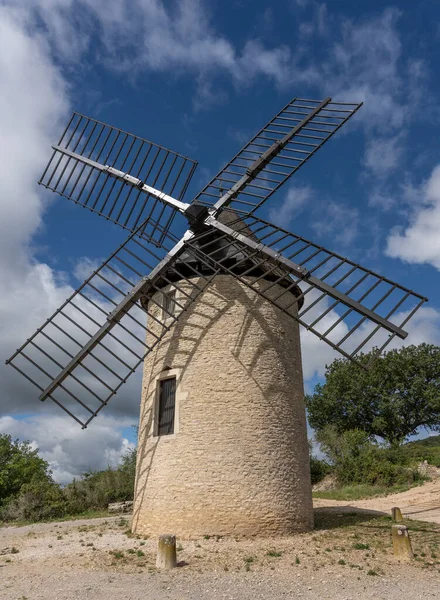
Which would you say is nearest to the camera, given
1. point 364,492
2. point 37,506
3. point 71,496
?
point 37,506

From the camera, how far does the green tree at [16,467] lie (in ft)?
87.8

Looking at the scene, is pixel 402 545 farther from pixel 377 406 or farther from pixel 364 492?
pixel 377 406

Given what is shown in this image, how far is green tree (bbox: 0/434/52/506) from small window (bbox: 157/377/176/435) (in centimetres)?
1994

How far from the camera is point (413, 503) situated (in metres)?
15.4

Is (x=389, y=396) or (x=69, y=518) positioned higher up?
(x=389, y=396)

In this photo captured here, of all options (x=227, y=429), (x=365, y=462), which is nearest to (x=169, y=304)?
(x=227, y=429)

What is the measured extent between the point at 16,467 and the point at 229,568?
84.3 ft

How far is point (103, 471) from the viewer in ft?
62.6

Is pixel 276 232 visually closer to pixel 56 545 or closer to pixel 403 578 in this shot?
pixel 403 578

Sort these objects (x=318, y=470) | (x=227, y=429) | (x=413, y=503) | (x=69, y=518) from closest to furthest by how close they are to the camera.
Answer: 1. (x=227, y=429)
2. (x=69, y=518)
3. (x=413, y=503)
4. (x=318, y=470)

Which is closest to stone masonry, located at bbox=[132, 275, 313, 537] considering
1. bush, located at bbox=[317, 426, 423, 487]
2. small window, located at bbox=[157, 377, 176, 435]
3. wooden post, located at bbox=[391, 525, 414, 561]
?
small window, located at bbox=[157, 377, 176, 435]

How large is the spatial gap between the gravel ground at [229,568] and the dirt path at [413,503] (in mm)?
4084

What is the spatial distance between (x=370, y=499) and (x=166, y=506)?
12033 mm

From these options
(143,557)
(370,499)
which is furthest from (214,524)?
(370,499)
